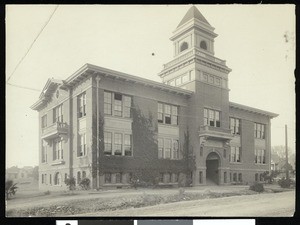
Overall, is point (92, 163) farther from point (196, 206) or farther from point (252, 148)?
point (252, 148)

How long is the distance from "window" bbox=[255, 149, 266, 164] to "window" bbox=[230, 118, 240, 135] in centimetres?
64

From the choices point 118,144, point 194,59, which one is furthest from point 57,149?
point 194,59

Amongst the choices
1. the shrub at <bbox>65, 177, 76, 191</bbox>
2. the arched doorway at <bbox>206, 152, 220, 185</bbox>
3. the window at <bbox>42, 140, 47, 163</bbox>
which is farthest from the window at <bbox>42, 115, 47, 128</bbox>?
the arched doorway at <bbox>206, 152, 220, 185</bbox>

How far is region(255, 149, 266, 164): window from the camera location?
891 cm

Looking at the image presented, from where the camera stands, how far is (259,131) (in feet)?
29.4

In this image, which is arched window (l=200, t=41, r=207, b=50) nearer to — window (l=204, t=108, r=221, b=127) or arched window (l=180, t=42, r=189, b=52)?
arched window (l=180, t=42, r=189, b=52)

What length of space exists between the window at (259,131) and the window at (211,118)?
94 centimetres

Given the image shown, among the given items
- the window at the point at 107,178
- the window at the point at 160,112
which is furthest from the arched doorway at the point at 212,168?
the window at the point at 107,178

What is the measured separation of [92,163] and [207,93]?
3.06 metres

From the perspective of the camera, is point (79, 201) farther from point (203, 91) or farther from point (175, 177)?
point (203, 91)

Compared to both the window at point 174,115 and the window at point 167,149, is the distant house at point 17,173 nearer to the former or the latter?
the window at point 167,149

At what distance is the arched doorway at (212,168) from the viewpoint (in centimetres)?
863

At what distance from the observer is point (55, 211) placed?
7.76 m
